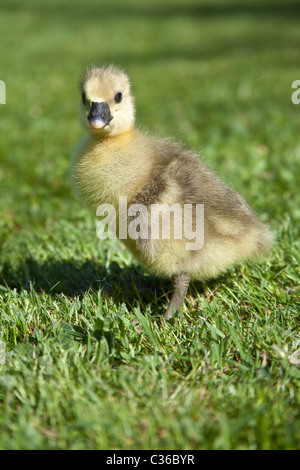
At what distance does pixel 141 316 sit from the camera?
2.73 meters

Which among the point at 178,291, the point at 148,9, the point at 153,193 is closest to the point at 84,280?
the point at 178,291

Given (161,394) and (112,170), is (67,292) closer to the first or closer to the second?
(112,170)

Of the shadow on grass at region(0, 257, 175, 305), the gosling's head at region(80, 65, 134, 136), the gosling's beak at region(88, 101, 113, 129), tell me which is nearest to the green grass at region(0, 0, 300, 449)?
the shadow on grass at region(0, 257, 175, 305)

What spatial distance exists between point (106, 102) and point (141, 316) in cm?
A: 106

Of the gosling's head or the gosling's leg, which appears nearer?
the gosling's head

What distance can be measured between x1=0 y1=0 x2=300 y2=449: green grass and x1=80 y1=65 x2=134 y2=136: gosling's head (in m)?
0.37

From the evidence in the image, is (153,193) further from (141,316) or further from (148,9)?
(148,9)

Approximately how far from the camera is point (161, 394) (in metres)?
2.24

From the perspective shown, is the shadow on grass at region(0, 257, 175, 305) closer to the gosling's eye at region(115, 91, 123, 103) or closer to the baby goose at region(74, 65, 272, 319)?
the baby goose at region(74, 65, 272, 319)

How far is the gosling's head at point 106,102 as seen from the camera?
273cm

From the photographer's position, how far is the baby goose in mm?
2719

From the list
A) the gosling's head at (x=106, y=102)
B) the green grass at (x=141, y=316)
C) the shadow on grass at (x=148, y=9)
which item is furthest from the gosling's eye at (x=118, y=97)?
the shadow on grass at (x=148, y=9)

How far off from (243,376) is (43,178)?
12.2ft

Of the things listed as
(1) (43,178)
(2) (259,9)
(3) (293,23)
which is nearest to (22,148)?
(1) (43,178)
